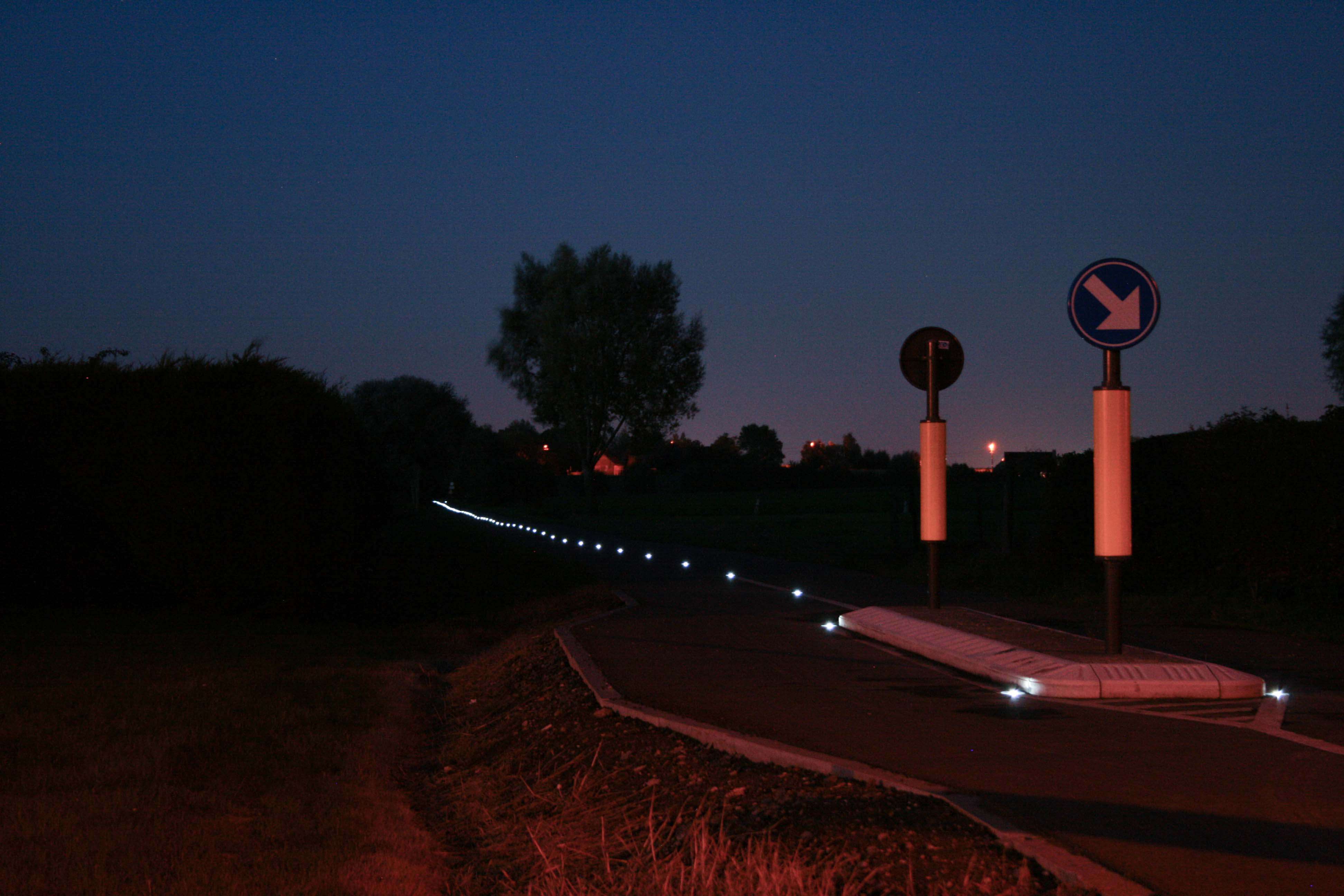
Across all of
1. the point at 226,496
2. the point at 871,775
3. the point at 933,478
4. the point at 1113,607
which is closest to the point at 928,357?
the point at 933,478

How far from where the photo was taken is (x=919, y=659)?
382 inches

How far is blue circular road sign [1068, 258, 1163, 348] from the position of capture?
8.78 meters

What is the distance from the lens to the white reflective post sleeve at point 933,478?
11844mm

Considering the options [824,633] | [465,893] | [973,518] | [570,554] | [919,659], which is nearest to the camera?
[465,893]

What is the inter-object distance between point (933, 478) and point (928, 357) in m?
1.31

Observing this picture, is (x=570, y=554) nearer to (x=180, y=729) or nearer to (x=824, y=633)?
(x=824, y=633)

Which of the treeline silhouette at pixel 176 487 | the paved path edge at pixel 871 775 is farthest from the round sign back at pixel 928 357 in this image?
the treeline silhouette at pixel 176 487

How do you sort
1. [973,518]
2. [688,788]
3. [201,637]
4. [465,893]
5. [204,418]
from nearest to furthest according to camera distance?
[465,893]
[688,788]
[201,637]
[204,418]
[973,518]

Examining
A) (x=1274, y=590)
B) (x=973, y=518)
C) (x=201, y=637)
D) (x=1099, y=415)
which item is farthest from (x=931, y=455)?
(x=973, y=518)

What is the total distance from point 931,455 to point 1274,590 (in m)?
4.95

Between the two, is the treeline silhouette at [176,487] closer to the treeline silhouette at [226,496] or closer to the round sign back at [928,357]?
the treeline silhouette at [226,496]

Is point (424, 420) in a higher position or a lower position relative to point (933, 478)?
higher

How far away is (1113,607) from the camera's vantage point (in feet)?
28.2

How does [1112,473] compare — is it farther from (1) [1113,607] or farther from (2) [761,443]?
(2) [761,443]
